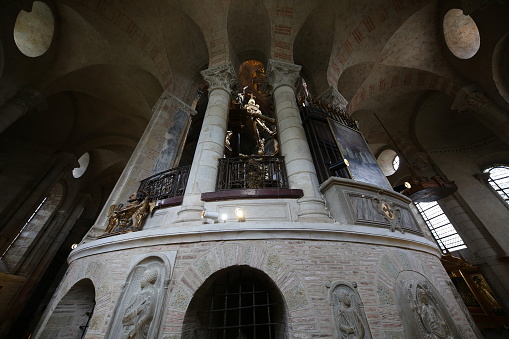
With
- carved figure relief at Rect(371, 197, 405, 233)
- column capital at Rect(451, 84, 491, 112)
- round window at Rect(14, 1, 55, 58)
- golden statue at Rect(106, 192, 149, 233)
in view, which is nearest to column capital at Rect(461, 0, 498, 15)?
column capital at Rect(451, 84, 491, 112)

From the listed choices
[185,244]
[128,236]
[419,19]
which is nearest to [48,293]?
[128,236]

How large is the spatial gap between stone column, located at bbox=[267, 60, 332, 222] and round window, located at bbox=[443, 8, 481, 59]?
7.48 m

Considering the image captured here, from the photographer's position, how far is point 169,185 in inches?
190

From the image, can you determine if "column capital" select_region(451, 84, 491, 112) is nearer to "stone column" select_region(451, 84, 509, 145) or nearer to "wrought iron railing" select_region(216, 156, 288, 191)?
"stone column" select_region(451, 84, 509, 145)

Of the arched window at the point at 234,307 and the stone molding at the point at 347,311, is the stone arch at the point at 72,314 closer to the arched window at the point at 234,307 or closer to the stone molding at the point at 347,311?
the arched window at the point at 234,307

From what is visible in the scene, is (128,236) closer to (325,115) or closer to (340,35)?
(325,115)

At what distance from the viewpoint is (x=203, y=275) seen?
2.72 metres

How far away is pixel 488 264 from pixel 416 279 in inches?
322

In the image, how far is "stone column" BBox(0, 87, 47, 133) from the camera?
6.74 metres

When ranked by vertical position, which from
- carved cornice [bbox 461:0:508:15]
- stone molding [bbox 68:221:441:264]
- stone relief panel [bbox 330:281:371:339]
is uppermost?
carved cornice [bbox 461:0:508:15]

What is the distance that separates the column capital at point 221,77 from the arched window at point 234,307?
5088 millimetres

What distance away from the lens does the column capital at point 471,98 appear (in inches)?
298

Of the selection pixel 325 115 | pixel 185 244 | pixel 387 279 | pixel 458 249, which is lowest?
pixel 387 279

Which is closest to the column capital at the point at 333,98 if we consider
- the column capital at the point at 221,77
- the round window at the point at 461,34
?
the column capital at the point at 221,77
